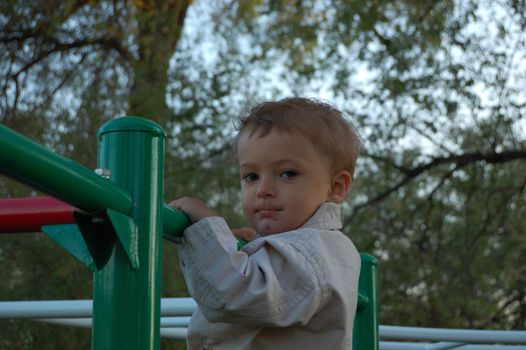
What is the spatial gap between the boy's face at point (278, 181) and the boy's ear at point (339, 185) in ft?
0.33

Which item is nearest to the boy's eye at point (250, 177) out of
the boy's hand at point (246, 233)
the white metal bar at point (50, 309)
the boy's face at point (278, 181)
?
the boy's face at point (278, 181)

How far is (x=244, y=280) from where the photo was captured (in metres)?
1.55

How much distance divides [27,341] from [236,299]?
6.08 metres

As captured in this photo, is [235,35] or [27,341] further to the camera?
[235,35]

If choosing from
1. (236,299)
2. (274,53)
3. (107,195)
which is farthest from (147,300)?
(274,53)

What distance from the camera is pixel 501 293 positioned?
7.75 metres

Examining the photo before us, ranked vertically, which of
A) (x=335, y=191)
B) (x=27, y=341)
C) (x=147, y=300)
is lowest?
(x=147, y=300)

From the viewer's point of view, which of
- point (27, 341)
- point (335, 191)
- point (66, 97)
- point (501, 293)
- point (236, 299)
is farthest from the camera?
point (66, 97)

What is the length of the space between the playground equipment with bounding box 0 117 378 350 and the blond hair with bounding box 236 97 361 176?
1.57 feet

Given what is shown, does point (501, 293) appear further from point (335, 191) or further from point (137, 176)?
point (137, 176)

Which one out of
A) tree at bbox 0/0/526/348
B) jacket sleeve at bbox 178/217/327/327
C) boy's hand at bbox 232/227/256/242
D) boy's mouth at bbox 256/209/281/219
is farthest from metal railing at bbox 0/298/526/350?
tree at bbox 0/0/526/348

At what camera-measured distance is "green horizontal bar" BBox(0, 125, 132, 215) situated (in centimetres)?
107

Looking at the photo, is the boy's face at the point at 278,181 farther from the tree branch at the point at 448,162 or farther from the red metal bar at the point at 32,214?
the tree branch at the point at 448,162

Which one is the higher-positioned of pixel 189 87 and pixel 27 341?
pixel 189 87
